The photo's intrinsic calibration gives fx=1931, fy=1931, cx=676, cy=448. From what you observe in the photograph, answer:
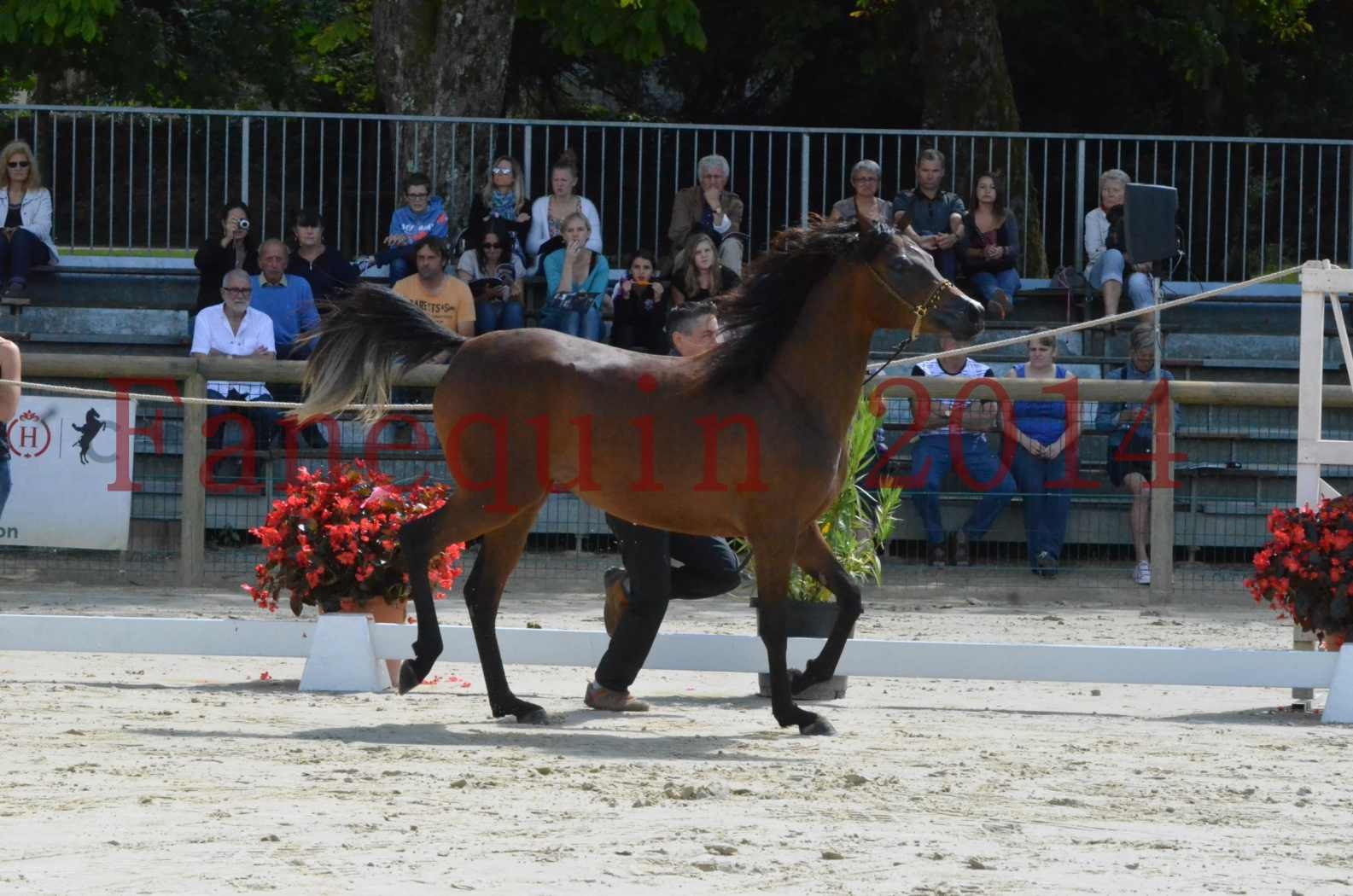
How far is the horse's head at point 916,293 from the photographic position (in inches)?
283

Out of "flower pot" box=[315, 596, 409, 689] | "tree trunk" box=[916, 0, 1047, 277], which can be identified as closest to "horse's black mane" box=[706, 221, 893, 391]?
"flower pot" box=[315, 596, 409, 689]

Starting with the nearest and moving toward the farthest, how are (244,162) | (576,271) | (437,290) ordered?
1. (437,290)
2. (576,271)
3. (244,162)

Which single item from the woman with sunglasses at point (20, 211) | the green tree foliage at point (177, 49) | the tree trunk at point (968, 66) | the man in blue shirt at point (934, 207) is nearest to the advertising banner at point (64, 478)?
the woman with sunglasses at point (20, 211)

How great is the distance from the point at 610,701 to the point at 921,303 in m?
1.99

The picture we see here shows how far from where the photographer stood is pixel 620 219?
15.6 metres

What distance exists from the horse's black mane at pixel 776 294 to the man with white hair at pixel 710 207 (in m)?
6.58

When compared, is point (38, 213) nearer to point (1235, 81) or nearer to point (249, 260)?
point (249, 260)

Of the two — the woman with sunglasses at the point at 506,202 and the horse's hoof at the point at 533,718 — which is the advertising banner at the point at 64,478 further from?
the horse's hoof at the point at 533,718

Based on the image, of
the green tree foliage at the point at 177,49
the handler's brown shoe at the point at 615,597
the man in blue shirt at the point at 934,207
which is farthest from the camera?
the green tree foliage at the point at 177,49

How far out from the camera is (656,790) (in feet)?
18.5

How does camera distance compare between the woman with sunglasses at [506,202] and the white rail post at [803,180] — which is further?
the white rail post at [803,180]

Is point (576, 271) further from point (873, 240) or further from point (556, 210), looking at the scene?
point (873, 240)

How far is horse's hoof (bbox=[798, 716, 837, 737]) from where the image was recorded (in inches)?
275

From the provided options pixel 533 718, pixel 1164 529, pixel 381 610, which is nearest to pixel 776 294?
pixel 533 718
